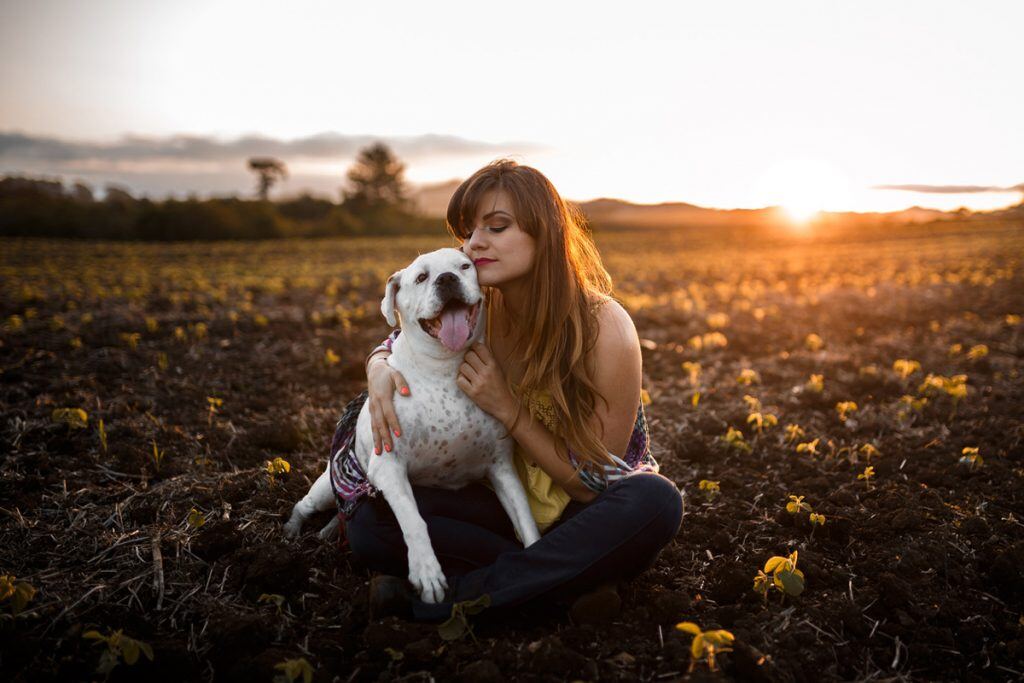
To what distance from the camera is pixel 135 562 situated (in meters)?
2.96

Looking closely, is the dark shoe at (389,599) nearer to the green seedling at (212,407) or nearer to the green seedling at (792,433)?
the green seedling at (212,407)

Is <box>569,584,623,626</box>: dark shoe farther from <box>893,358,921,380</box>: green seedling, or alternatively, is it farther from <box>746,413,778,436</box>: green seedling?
<box>893,358,921,380</box>: green seedling

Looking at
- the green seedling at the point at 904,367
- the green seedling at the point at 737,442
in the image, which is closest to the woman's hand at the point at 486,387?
the green seedling at the point at 737,442

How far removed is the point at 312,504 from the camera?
3.32 m

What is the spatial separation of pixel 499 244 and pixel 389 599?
1.57 m

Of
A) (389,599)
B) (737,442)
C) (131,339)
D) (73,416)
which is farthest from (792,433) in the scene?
(131,339)

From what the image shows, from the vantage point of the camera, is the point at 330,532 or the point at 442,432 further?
the point at 330,532

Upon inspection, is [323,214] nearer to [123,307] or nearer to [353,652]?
[123,307]

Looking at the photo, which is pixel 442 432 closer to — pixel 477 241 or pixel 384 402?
pixel 384 402

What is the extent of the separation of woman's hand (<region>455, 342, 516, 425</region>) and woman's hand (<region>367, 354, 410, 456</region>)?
0.27 metres

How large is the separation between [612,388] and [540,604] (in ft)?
3.20

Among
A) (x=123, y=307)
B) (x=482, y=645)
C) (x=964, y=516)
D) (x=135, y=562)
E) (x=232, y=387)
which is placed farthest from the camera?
(x=123, y=307)

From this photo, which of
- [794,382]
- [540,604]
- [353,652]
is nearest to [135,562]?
[353,652]

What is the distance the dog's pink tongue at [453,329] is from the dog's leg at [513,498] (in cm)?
60
